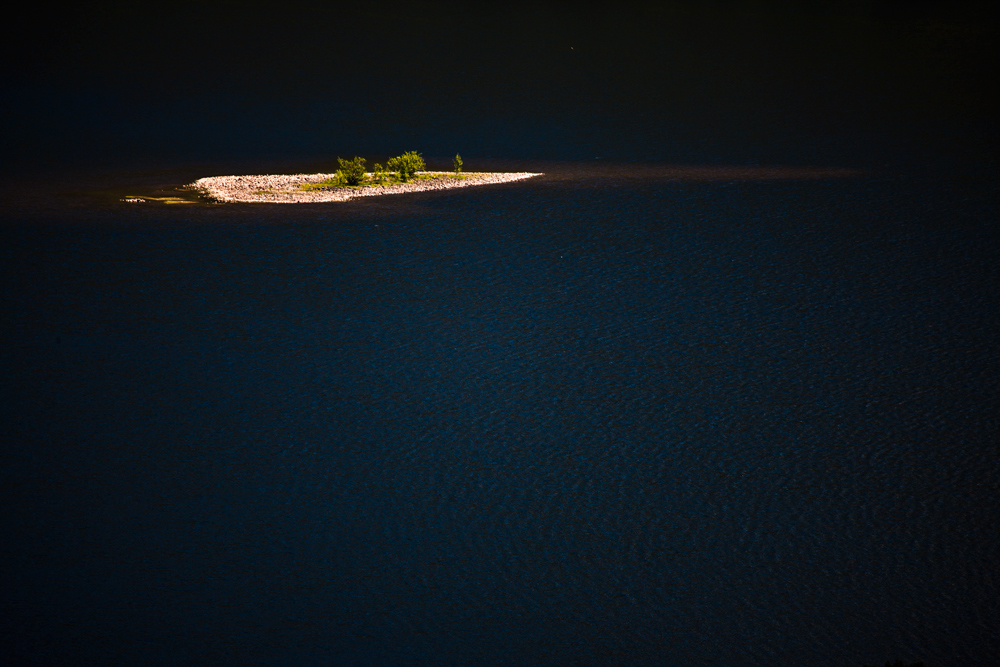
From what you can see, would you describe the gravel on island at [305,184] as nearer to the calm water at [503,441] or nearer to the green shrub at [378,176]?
the green shrub at [378,176]

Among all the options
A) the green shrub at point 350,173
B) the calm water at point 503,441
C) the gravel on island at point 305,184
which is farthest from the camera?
the green shrub at point 350,173

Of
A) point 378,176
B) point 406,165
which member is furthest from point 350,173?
point 406,165

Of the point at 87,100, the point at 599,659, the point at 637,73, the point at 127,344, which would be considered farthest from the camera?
the point at 637,73

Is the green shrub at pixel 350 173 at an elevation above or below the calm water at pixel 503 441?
above

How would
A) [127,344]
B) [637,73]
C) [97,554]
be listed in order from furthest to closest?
[637,73], [127,344], [97,554]

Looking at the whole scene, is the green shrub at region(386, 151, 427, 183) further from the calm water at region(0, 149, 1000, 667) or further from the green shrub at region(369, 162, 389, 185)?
the calm water at region(0, 149, 1000, 667)

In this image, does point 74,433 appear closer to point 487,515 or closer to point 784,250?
point 487,515

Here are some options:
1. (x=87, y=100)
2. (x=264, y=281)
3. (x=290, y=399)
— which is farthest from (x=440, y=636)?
(x=87, y=100)

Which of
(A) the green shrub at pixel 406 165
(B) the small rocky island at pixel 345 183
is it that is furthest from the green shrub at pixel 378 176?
(A) the green shrub at pixel 406 165
